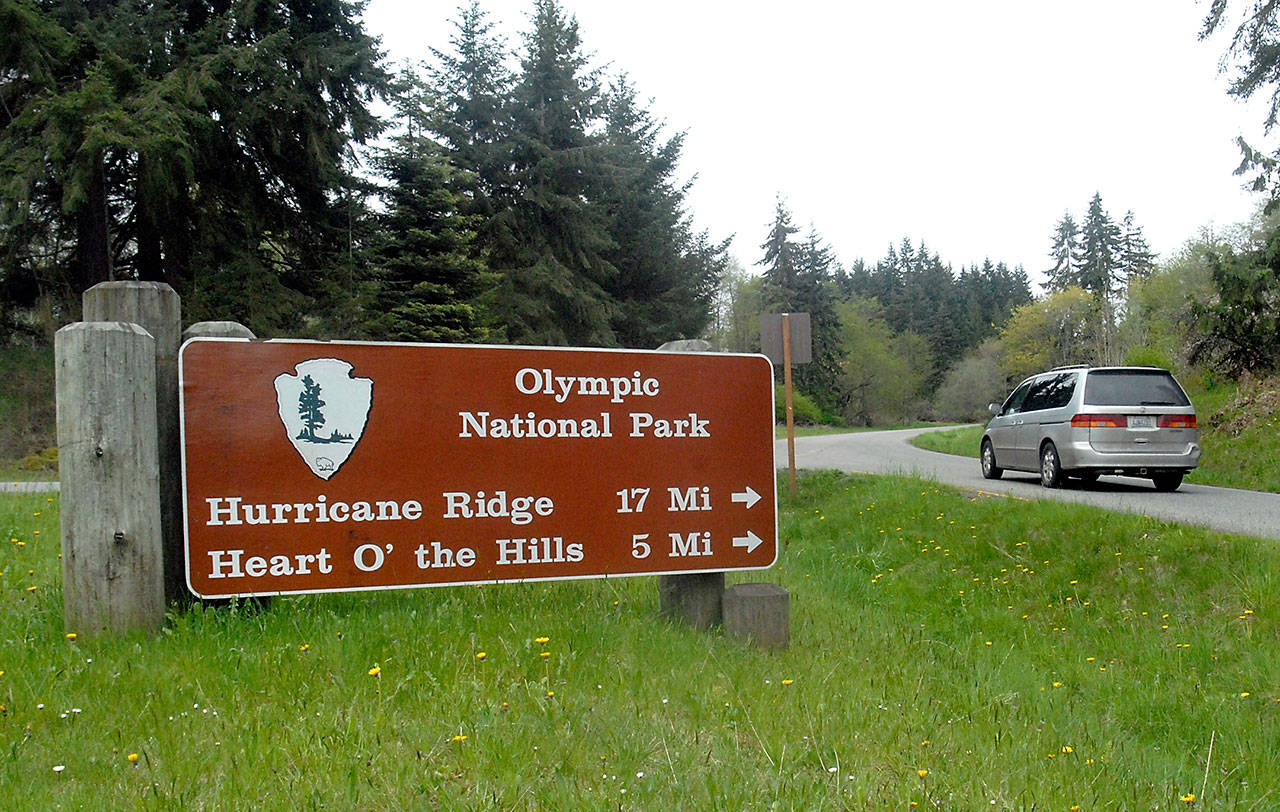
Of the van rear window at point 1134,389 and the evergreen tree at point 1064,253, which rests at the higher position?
the evergreen tree at point 1064,253

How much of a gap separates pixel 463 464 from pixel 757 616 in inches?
66.9

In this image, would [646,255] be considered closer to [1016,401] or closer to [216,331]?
[1016,401]

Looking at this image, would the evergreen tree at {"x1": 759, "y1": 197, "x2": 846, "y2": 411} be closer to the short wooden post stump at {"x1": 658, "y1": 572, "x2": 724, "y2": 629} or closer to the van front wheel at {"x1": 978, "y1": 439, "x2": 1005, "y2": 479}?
the van front wheel at {"x1": 978, "y1": 439, "x2": 1005, "y2": 479}

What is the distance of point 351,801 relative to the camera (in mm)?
2652

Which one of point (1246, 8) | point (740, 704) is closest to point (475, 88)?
point (1246, 8)

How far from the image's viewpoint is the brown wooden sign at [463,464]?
Result: 409 cm

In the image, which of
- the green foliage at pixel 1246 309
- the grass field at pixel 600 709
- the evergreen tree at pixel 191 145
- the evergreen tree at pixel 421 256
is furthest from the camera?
the evergreen tree at pixel 421 256

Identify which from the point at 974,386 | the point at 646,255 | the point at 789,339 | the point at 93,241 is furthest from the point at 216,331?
the point at 974,386

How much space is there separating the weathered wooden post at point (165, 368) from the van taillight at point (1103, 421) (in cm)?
1203

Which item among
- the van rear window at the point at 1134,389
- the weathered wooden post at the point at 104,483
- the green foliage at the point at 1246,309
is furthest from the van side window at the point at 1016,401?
the weathered wooden post at the point at 104,483

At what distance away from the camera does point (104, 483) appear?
3857mm

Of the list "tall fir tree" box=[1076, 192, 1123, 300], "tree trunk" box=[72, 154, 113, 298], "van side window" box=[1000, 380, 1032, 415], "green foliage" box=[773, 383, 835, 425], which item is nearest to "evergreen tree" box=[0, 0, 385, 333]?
"tree trunk" box=[72, 154, 113, 298]

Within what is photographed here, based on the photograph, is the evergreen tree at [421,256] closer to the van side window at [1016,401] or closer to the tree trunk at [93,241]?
the tree trunk at [93,241]

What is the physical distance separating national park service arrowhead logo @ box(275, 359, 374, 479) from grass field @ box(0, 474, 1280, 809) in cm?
75
